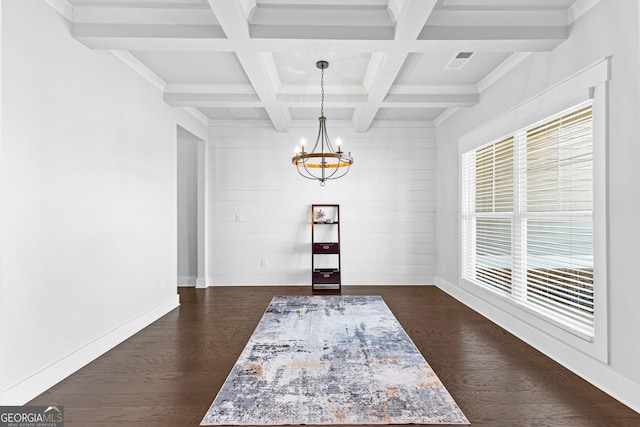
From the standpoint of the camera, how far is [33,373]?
7.69 feet

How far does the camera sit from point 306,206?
6012 mm

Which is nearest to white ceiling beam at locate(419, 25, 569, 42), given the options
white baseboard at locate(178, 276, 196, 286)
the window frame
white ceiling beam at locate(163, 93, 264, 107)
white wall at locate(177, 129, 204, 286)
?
the window frame

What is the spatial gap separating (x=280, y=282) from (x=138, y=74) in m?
3.57

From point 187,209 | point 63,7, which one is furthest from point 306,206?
point 63,7

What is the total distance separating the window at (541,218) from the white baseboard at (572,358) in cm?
19

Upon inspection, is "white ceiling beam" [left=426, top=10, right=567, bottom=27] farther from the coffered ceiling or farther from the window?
the window

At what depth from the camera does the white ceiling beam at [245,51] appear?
2449mm

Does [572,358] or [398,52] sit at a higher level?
[398,52]

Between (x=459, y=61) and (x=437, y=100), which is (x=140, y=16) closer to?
(x=459, y=61)

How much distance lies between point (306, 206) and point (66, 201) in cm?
373

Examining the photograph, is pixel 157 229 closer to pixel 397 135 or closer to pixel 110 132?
pixel 110 132

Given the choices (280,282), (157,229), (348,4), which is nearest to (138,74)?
(157,229)

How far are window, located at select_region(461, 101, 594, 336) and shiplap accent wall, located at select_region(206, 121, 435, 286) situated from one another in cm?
146

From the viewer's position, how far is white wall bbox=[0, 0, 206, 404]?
2.21 metres
